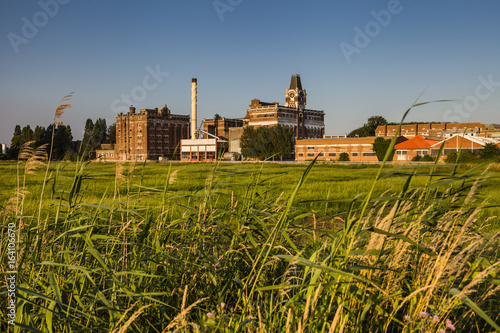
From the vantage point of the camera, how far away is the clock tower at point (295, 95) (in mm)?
98438

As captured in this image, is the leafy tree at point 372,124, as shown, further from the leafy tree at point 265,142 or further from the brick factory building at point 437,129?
the leafy tree at point 265,142

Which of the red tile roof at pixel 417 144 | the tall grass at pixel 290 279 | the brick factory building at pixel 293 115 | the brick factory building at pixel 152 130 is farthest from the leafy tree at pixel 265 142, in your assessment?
the tall grass at pixel 290 279

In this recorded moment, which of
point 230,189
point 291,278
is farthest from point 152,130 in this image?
point 291,278

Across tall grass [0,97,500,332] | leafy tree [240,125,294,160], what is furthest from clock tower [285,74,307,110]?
tall grass [0,97,500,332]

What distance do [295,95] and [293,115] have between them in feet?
25.5

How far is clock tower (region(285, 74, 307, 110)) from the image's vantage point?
98.4 metres

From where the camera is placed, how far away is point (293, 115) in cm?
9319

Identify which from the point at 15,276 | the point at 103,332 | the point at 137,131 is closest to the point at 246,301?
the point at 103,332

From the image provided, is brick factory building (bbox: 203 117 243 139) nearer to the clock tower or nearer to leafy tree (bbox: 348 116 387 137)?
the clock tower

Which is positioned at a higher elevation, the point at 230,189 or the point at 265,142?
the point at 265,142

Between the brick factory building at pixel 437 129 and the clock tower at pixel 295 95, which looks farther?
the clock tower at pixel 295 95

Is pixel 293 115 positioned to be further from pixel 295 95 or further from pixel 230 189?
pixel 230 189

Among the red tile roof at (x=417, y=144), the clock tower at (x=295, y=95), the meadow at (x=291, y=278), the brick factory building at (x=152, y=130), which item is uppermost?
the clock tower at (x=295, y=95)

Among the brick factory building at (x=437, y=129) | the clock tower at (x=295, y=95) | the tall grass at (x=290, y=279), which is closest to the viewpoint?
the tall grass at (x=290, y=279)
